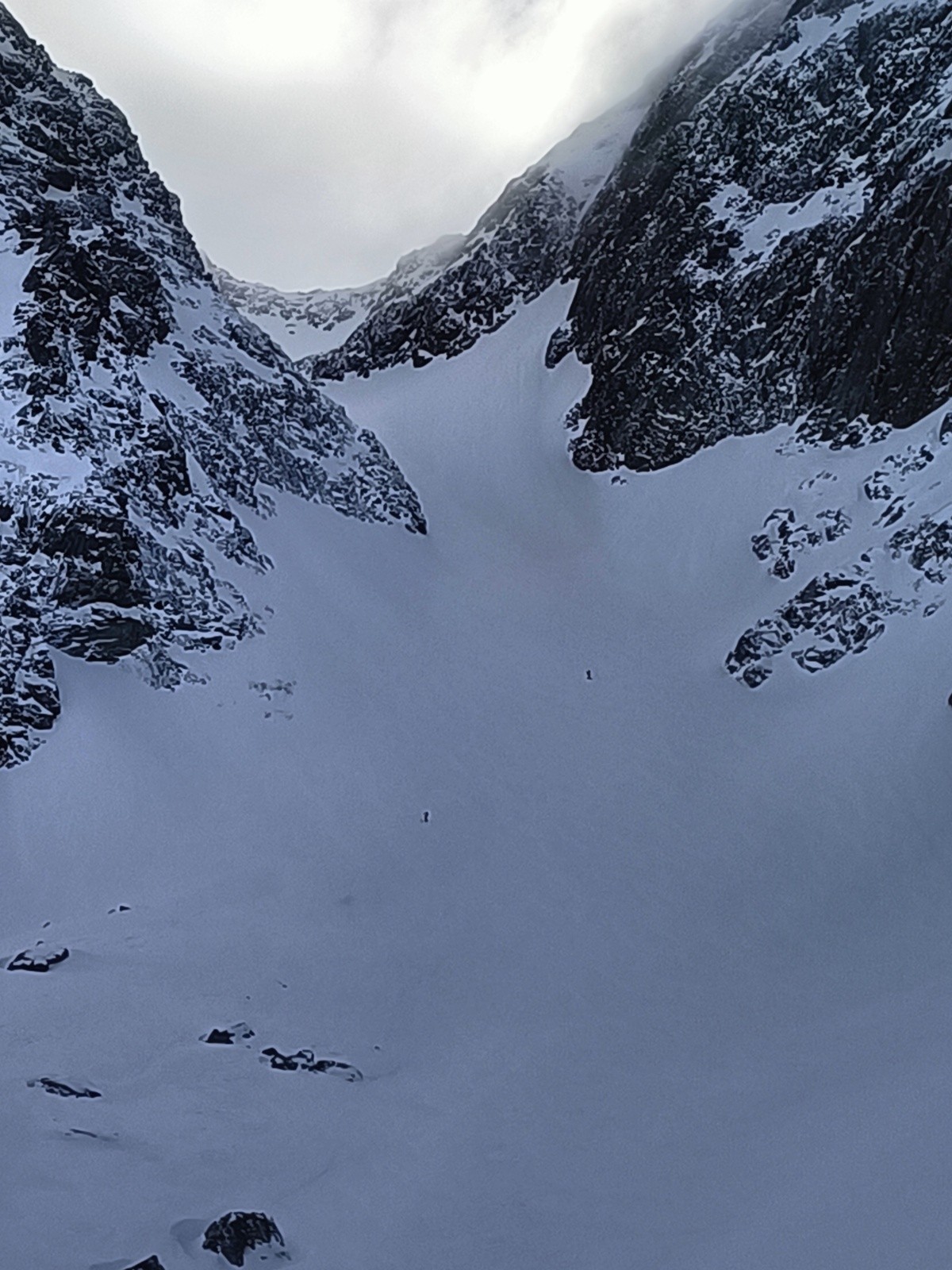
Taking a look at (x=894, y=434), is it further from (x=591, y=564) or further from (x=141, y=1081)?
(x=141, y=1081)

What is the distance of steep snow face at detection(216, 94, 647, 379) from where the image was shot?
263 feet

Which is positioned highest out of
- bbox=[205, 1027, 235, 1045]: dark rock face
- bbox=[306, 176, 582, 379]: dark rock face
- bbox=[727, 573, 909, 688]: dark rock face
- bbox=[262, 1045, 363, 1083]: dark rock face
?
bbox=[306, 176, 582, 379]: dark rock face

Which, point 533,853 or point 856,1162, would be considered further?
point 533,853

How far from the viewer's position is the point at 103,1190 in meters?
13.2

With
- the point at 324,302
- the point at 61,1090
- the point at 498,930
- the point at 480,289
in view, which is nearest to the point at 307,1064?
the point at 61,1090

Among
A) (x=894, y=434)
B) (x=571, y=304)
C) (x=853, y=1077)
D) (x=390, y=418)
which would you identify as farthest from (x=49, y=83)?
(x=853, y=1077)

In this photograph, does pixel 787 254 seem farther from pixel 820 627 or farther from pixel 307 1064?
pixel 307 1064

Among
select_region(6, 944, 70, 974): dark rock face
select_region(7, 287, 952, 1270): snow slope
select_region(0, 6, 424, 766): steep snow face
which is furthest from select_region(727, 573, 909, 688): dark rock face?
select_region(6, 944, 70, 974): dark rock face

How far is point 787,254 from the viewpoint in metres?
53.4

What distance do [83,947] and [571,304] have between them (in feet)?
198

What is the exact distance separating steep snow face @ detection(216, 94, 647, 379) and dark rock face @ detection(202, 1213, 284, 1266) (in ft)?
235

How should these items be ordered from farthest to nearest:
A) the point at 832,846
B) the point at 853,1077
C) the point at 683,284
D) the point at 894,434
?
1. the point at 683,284
2. the point at 894,434
3. the point at 832,846
4. the point at 853,1077

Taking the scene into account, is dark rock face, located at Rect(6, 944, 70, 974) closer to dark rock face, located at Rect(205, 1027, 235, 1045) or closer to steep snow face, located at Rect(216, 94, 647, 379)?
dark rock face, located at Rect(205, 1027, 235, 1045)

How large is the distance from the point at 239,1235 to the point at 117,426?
3226 centimetres
